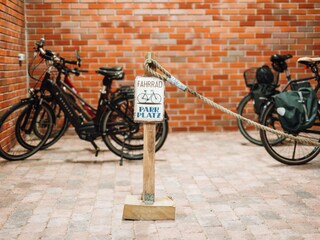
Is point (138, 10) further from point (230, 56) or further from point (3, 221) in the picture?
point (3, 221)

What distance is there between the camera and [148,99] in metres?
3.12

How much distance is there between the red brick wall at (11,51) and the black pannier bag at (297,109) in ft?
9.98

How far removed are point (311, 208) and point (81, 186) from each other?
193 cm

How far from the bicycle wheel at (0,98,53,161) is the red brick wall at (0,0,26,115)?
245 mm

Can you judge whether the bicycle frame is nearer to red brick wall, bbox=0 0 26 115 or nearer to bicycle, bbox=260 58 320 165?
red brick wall, bbox=0 0 26 115

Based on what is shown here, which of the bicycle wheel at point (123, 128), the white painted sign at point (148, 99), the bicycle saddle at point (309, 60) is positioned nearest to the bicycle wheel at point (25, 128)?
the bicycle wheel at point (123, 128)

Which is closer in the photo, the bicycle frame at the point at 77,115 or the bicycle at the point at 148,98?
the bicycle at the point at 148,98

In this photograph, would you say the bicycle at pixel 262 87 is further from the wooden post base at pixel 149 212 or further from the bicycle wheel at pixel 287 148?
the wooden post base at pixel 149 212

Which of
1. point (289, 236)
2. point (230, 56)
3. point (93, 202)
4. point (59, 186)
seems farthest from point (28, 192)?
point (230, 56)

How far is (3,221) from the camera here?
312 centimetres

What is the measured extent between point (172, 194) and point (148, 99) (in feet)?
3.37

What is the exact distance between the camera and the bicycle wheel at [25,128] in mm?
4906

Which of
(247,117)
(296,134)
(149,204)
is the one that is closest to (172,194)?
(149,204)

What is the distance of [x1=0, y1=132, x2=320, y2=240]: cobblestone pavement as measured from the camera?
296cm
